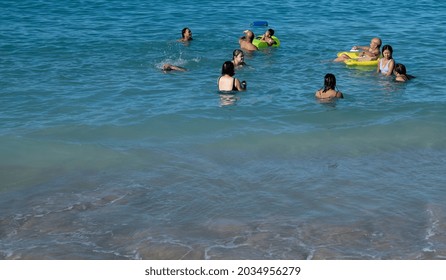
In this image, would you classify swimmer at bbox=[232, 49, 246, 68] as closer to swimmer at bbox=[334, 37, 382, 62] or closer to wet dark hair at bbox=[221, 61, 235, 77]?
wet dark hair at bbox=[221, 61, 235, 77]

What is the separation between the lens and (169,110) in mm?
13883

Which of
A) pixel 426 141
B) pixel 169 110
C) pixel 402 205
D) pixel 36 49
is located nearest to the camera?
pixel 402 205

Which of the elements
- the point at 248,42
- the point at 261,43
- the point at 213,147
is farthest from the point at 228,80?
the point at 261,43

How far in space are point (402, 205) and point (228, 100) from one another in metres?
5.62

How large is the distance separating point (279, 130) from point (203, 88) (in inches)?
114

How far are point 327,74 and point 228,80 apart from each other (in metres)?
2.03

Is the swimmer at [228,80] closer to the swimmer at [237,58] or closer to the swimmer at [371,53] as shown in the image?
the swimmer at [237,58]

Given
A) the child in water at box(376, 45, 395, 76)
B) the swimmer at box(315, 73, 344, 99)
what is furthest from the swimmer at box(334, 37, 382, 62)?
the swimmer at box(315, 73, 344, 99)

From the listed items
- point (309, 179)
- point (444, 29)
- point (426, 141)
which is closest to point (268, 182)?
point (309, 179)

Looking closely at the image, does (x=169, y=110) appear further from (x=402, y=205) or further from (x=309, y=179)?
(x=402, y=205)

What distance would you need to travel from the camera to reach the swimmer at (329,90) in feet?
46.8

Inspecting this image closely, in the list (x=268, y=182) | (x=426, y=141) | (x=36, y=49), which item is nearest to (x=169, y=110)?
(x=268, y=182)
